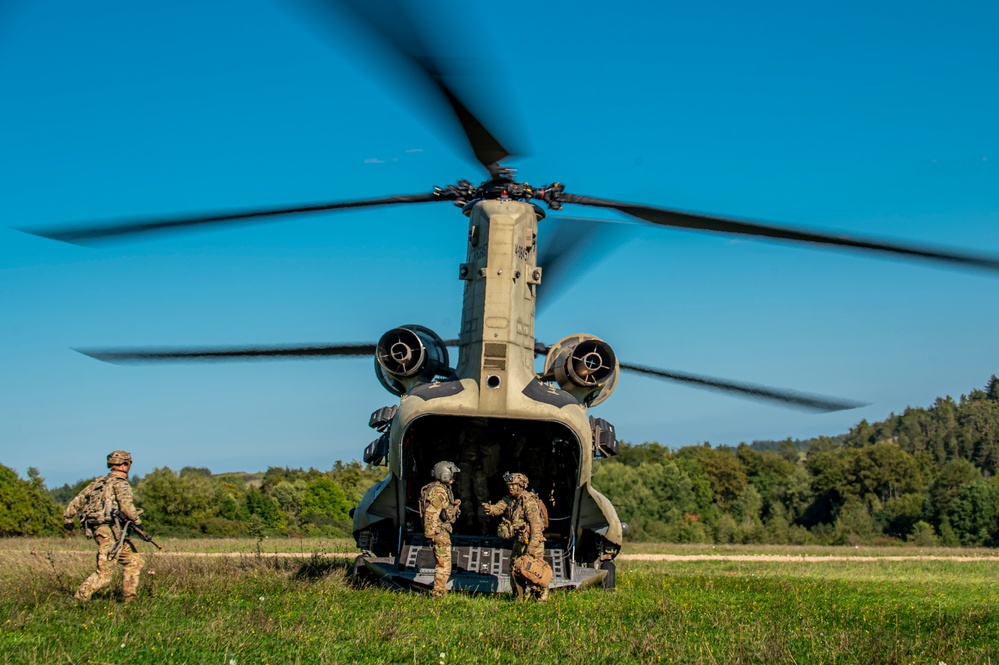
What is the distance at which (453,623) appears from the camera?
9.45m

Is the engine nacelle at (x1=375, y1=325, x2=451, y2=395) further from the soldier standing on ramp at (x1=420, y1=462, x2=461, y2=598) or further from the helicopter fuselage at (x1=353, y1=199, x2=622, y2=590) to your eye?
the soldier standing on ramp at (x1=420, y1=462, x2=461, y2=598)

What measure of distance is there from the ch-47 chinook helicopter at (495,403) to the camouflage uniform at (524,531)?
0.58 metres

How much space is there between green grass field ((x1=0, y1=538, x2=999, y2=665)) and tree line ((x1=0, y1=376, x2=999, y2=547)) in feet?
39.4

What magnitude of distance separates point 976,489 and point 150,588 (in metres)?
45.7

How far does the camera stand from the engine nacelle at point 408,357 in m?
13.5

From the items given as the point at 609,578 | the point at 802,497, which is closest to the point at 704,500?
the point at 802,497

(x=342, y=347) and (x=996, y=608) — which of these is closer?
(x=996, y=608)

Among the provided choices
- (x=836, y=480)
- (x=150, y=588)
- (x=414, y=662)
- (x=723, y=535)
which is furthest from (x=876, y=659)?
(x=836, y=480)

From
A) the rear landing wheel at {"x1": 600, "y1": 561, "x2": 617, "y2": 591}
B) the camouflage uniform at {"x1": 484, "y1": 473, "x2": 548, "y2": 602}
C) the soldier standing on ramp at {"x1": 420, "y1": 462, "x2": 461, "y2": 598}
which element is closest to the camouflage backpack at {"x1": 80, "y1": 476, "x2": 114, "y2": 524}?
the soldier standing on ramp at {"x1": 420, "y1": 462, "x2": 461, "y2": 598}

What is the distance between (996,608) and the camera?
12297mm

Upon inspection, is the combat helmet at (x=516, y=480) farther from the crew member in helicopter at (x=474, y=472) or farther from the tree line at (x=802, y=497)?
the tree line at (x=802, y=497)

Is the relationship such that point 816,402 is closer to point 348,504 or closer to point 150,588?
point 150,588

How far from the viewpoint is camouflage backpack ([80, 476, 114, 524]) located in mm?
10391

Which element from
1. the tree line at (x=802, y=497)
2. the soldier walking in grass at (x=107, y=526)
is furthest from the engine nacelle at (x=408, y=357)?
the tree line at (x=802, y=497)
